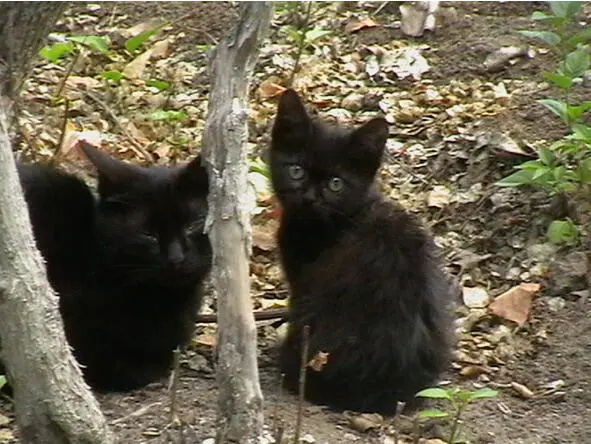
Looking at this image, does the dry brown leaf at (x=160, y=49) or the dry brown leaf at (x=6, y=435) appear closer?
the dry brown leaf at (x=6, y=435)

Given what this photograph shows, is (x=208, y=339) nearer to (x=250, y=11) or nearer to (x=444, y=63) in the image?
(x=250, y=11)

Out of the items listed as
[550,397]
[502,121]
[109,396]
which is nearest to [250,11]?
[109,396]

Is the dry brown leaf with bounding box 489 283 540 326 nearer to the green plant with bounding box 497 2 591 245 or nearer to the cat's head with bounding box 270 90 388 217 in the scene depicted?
the green plant with bounding box 497 2 591 245

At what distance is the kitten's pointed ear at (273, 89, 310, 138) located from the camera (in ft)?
14.7

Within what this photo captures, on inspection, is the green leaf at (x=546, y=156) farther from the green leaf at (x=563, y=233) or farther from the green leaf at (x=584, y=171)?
the green leaf at (x=563, y=233)

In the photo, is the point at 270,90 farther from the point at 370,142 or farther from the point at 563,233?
the point at 563,233

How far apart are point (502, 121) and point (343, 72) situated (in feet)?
3.96

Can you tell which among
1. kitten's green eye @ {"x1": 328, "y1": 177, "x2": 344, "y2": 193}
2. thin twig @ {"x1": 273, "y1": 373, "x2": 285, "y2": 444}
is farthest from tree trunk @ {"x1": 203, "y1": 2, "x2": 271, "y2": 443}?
kitten's green eye @ {"x1": 328, "y1": 177, "x2": 344, "y2": 193}

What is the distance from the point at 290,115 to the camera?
453cm

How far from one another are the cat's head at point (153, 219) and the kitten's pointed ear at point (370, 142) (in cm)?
71

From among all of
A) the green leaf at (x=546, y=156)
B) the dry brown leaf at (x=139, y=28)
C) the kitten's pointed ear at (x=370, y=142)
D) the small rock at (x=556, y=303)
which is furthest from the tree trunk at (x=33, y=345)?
the dry brown leaf at (x=139, y=28)

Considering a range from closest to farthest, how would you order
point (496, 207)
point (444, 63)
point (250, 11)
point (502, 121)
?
point (250, 11) < point (496, 207) < point (502, 121) < point (444, 63)

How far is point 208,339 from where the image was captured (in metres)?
4.70

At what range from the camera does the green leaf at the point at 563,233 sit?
4980 mm
